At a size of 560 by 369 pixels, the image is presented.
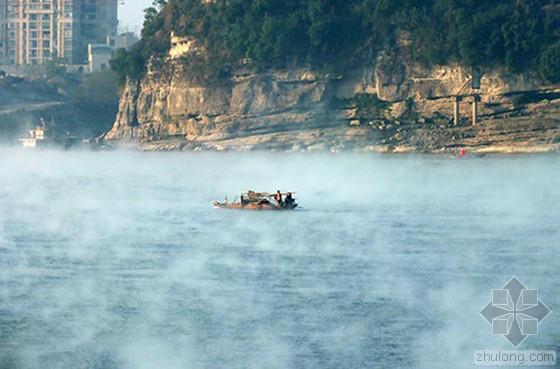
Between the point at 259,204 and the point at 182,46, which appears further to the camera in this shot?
the point at 182,46

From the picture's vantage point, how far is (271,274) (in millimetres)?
44219

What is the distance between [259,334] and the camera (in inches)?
1389

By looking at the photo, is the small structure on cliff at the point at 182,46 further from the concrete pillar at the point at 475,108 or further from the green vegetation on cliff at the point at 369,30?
the concrete pillar at the point at 475,108

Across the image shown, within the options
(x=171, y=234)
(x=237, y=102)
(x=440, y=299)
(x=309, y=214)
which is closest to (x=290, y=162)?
(x=237, y=102)

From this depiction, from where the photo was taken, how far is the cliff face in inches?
4990

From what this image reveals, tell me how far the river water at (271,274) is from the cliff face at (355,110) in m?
44.8

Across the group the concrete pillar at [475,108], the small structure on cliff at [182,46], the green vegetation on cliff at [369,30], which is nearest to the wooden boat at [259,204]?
the green vegetation on cliff at [369,30]

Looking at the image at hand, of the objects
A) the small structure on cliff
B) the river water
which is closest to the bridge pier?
the small structure on cliff

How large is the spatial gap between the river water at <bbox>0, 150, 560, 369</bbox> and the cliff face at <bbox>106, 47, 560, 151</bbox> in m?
44.8

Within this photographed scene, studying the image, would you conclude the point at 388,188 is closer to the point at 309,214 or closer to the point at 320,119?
the point at 309,214

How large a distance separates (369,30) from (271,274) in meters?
95.6

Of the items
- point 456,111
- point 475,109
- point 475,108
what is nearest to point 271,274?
point 475,109

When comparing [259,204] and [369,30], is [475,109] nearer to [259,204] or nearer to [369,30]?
[369,30]

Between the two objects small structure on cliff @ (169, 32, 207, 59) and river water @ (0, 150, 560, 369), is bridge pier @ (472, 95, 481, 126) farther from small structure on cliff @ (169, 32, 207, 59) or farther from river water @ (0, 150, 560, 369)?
river water @ (0, 150, 560, 369)
